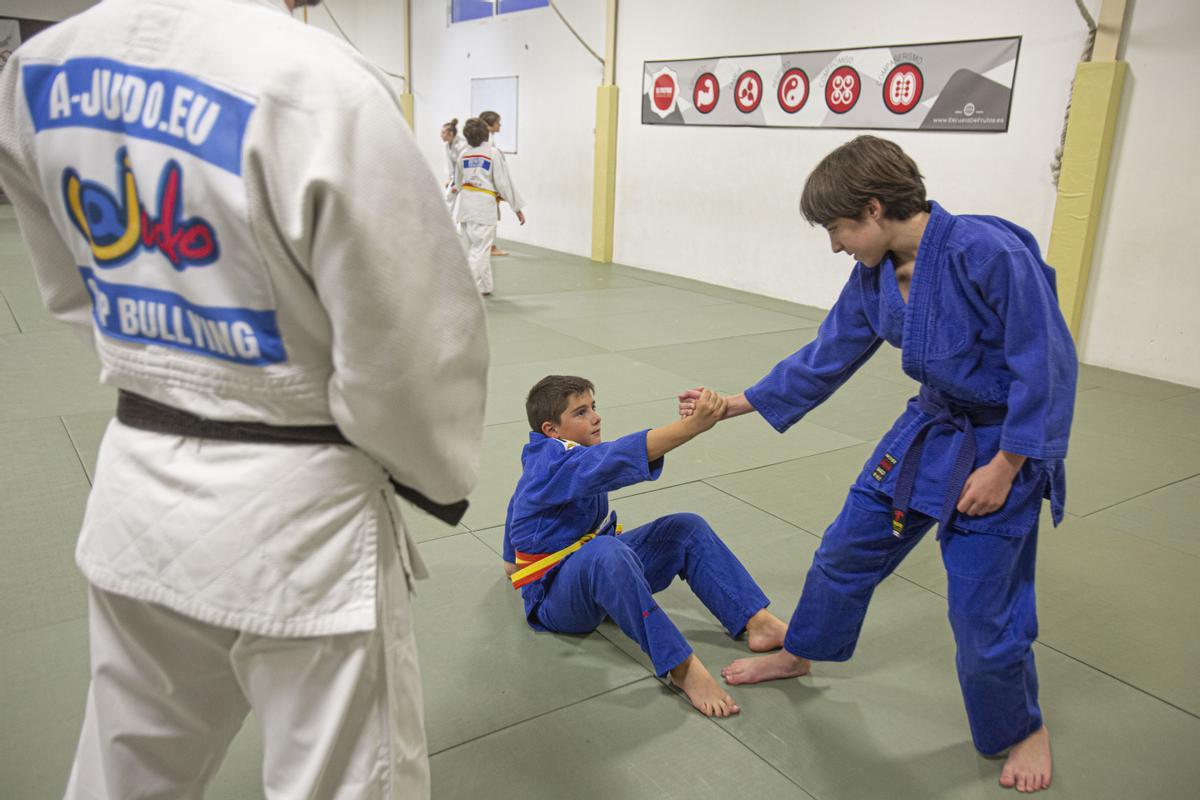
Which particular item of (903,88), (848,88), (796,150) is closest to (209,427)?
(903,88)

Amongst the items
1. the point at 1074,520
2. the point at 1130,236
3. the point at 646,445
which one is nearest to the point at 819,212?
the point at 646,445

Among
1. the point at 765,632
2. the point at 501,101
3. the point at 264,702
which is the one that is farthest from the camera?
the point at 501,101

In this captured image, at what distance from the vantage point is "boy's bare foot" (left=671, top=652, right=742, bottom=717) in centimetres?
229

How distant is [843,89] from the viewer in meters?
7.53

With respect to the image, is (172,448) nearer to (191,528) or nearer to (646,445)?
(191,528)

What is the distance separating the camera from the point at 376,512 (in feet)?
3.88

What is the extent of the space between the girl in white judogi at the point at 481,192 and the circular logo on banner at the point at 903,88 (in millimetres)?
3288

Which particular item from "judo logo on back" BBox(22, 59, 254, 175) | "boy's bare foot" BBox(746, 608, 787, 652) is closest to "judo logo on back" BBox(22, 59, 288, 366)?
"judo logo on back" BBox(22, 59, 254, 175)

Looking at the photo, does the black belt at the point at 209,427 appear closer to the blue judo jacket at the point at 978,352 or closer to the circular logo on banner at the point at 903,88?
the blue judo jacket at the point at 978,352

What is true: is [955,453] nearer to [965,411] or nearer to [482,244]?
[965,411]

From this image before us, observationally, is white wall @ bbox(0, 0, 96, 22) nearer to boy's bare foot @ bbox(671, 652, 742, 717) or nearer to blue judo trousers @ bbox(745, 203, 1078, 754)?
boy's bare foot @ bbox(671, 652, 742, 717)

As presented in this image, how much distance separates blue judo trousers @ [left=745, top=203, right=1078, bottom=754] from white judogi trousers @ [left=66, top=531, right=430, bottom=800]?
126 cm

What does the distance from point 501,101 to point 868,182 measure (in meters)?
11.0

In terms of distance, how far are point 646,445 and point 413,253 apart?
3.69 feet
